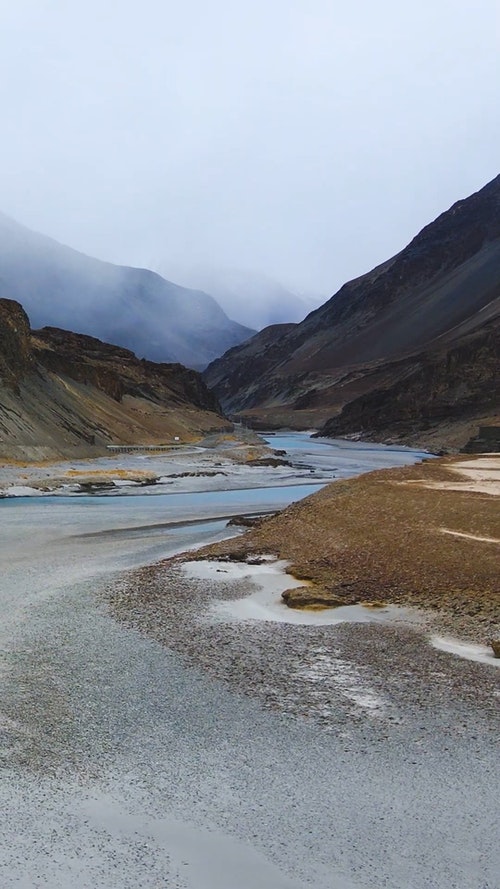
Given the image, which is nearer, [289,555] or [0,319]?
[289,555]

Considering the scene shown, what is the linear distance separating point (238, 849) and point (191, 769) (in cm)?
153

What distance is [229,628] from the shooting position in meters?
12.9

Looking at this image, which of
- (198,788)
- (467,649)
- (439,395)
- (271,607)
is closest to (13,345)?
(271,607)

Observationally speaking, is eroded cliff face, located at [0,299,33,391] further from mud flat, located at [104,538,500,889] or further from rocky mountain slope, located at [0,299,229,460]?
mud flat, located at [104,538,500,889]

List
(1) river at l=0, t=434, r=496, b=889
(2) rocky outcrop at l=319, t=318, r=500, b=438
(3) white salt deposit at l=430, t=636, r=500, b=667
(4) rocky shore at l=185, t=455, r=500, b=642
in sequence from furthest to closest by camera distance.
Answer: (2) rocky outcrop at l=319, t=318, r=500, b=438 → (4) rocky shore at l=185, t=455, r=500, b=642 → (3) white salt deposit at l=430, t=636, r=500, b=667 → (1) river at l=0, t=434, r=496, b=889

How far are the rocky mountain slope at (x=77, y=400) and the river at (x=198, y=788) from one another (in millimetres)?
40431

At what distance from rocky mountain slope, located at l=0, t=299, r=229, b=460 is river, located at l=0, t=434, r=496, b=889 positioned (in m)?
40.4

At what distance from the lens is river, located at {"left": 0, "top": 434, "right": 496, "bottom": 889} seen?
20.4 ft

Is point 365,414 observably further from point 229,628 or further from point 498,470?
point 229,628

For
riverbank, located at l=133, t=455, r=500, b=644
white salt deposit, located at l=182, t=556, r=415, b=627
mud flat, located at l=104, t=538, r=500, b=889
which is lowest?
mud flat, located at l=104, t=538, r=500, b=889

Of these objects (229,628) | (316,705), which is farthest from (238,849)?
(229,628)

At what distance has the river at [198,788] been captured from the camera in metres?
6.20

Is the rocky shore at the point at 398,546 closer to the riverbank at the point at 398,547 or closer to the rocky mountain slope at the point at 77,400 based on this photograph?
the riverbank at the point at 398,547

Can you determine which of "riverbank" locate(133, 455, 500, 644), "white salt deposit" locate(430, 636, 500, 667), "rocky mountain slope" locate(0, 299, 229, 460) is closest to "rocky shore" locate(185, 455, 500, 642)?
"riverbank" locate(133, 455, 500, 644)
